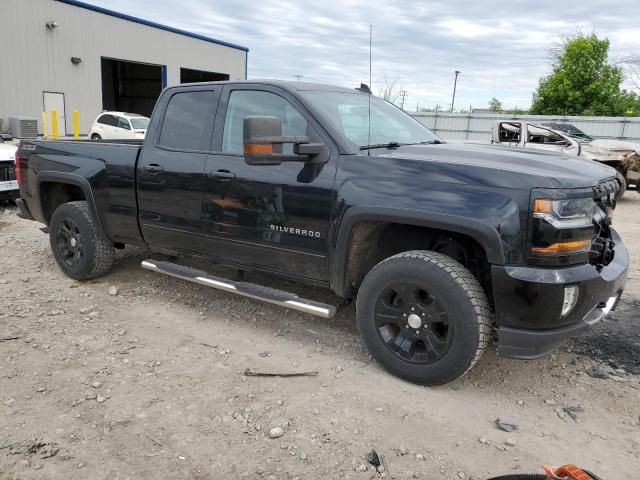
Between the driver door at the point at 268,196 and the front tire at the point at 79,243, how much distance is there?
1.45 meters

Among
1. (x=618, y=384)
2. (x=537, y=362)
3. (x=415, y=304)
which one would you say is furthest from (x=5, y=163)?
(x=618, y=384)

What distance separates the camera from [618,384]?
3.44 m

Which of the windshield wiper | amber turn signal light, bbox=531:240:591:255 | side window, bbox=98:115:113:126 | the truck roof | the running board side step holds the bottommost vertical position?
the running board side step

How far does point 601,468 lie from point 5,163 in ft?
27.6

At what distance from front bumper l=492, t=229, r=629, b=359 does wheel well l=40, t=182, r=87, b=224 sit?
414cm

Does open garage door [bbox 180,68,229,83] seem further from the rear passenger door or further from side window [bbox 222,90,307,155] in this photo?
side window [bbox 222,90,307,155]

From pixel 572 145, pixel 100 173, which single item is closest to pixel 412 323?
pixel 100 173

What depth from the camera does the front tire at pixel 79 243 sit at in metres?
4.93

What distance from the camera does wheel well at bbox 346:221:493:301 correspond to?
3.36m

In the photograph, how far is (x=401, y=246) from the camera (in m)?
3.62


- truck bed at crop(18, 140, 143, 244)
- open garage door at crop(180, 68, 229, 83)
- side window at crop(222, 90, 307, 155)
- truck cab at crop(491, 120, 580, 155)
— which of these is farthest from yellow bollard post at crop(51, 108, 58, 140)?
side window at crop(222, 90, 307, 155)

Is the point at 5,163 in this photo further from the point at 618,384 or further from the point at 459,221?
the point at 618,384

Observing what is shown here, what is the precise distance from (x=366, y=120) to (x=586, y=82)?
98.6 feet

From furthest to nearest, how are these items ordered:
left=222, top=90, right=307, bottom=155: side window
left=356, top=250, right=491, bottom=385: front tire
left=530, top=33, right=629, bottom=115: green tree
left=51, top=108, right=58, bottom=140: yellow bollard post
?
1. left=530, top=33, right=629, bottom=115: green tree
2. left=51, top=108, right=58, bottom=140: yellow bollard post
3. left=222, top=90, right=307, bottom=155: side window
4. left=356, top=250, right=491, bottom=385: front tire
